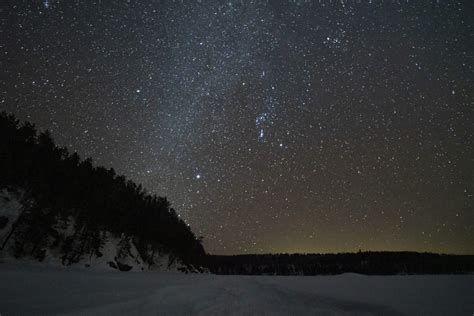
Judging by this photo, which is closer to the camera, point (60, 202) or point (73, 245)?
point (60, 202)

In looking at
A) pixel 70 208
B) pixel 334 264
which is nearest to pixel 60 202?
pixel 70 208

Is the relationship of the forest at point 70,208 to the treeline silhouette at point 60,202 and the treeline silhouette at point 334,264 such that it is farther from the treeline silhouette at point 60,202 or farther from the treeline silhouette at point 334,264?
the treeline silhouette at point 334,264

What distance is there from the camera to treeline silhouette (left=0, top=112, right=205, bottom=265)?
132ft

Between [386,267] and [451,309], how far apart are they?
528ft

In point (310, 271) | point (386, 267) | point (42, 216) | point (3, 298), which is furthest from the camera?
point (310, 271)

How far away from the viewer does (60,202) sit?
148 ft

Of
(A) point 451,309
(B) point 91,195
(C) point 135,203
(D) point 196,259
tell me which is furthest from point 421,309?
(D) point 196,259

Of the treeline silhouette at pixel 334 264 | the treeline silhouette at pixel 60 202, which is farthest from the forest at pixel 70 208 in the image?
the treeline silhouette at pixel 334 264

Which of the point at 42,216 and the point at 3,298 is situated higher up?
the point at 42,216

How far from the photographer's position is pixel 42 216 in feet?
129

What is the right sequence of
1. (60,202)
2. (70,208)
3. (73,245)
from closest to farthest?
(60,202) < (73,245) < (70,208)

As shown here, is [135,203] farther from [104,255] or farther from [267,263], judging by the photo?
[267,263]

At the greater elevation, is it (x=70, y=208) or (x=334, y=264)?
(x=70, y=208)

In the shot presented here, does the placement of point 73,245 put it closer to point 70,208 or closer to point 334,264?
point 70,208
